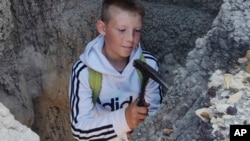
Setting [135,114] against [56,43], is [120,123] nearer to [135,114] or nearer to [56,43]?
[135,114]

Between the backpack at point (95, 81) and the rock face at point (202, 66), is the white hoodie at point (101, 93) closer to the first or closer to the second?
the backpack at point (95, 81)

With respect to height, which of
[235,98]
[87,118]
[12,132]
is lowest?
[87,118]

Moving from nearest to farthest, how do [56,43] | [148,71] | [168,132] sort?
[168,132] → [148,71] → [56,43]

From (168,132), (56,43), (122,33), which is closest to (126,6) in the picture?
(122,33)

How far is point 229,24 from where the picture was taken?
1160mm

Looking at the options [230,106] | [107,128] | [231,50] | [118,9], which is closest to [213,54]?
[231,50]

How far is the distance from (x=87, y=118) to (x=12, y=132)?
430 mm

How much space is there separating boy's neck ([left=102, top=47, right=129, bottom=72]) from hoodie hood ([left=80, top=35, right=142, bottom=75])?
0.02m

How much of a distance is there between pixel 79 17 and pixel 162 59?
12.0 inches

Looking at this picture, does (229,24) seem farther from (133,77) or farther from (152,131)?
(133,77)

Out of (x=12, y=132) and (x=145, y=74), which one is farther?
(x=145, y=74)

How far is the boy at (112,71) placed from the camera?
5.18 ft

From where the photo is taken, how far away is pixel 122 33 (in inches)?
64.0

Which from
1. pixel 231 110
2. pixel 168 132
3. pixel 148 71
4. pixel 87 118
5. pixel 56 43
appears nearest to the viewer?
pixel 231 110
